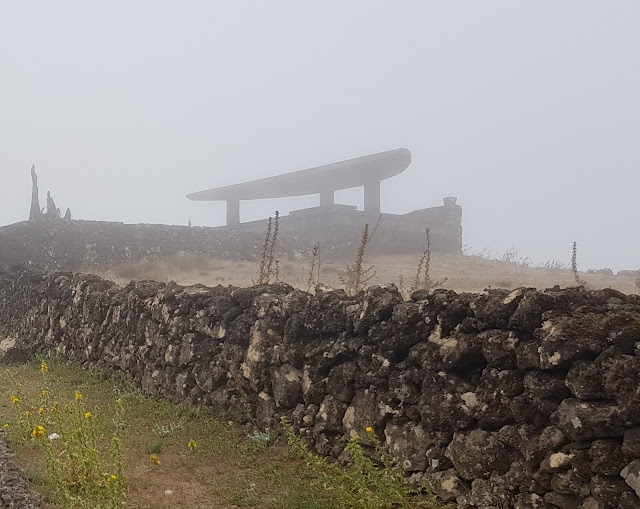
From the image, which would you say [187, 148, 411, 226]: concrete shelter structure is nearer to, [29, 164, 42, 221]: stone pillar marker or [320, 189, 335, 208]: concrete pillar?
[320, 189, 335, 208]: concrete pillar

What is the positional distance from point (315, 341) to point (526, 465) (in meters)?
2.80

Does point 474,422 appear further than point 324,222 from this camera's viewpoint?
No

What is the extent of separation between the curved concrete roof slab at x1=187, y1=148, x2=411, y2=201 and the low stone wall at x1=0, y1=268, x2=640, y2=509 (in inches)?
909

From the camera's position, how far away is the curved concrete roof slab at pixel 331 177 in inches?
1180

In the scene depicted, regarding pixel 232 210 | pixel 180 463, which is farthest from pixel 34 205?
pixel 180 463

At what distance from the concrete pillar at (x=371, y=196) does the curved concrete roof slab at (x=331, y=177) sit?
0.27 metres

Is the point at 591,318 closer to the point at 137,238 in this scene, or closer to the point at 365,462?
the point at 365,462

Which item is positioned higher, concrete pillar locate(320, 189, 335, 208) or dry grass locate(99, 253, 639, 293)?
concrete pillar locate(320, 189, 335, 208)

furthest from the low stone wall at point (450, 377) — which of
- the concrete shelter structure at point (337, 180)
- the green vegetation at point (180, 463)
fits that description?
the concrete shelter structure at point (337, 180)

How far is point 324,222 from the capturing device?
2884 cm

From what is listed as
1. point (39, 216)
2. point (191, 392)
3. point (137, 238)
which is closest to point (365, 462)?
point (191, 392)

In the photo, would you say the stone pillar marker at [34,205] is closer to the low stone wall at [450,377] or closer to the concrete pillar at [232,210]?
the concrete pillar at [232,210]

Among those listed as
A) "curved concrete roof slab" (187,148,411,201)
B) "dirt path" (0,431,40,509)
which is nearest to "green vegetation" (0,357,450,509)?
"dirt path" (0,431,40,509)

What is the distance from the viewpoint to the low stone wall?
11.7ft
